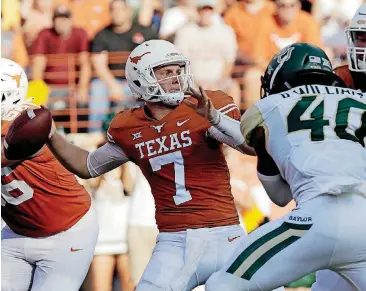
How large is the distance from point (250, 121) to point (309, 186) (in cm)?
41

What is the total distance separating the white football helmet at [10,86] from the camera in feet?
19.1

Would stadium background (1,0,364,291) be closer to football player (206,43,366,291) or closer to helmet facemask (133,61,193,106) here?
helmet facemask (133,61,193,106)

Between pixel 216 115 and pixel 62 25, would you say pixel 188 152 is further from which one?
pixel 62 25

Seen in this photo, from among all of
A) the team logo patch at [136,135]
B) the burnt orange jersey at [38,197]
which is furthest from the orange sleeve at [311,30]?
the team logo patch at [136,135]

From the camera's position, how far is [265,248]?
168 inches

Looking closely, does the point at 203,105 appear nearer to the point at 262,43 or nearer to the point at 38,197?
the point at 38,197

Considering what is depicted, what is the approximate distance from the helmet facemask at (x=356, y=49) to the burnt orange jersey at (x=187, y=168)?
2.35 feet

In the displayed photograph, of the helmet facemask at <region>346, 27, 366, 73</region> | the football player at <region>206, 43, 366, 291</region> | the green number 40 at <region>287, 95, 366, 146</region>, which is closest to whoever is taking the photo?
the football player at <region>206, 43, 366, 291</region>

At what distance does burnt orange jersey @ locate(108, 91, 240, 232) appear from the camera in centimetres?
517

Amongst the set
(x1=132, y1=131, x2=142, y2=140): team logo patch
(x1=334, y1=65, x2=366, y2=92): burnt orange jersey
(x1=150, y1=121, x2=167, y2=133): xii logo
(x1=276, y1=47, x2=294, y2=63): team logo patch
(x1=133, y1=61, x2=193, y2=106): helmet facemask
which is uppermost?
(x1=276, y1=47, x2=294, y2=63): team logo patch

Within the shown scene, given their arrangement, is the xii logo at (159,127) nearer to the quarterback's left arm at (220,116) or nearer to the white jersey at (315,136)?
the quarterback's left arm at (220,116)

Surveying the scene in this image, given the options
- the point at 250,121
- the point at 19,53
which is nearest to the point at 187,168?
the point at 250,121

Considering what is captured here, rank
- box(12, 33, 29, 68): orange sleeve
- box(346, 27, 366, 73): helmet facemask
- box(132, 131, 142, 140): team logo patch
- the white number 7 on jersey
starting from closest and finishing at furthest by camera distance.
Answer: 1. the white number 7 on jersey
2. box(132, 131, 142, 140): team logo patch
3. box(346, 27, 366, 73): helmet facemask
4. box(12, 33, 29, 68): orange sleeve

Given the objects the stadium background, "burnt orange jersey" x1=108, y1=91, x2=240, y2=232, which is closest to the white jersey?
"burnt orange jersey" x1=108, y1=91, x2=240, y2=232
